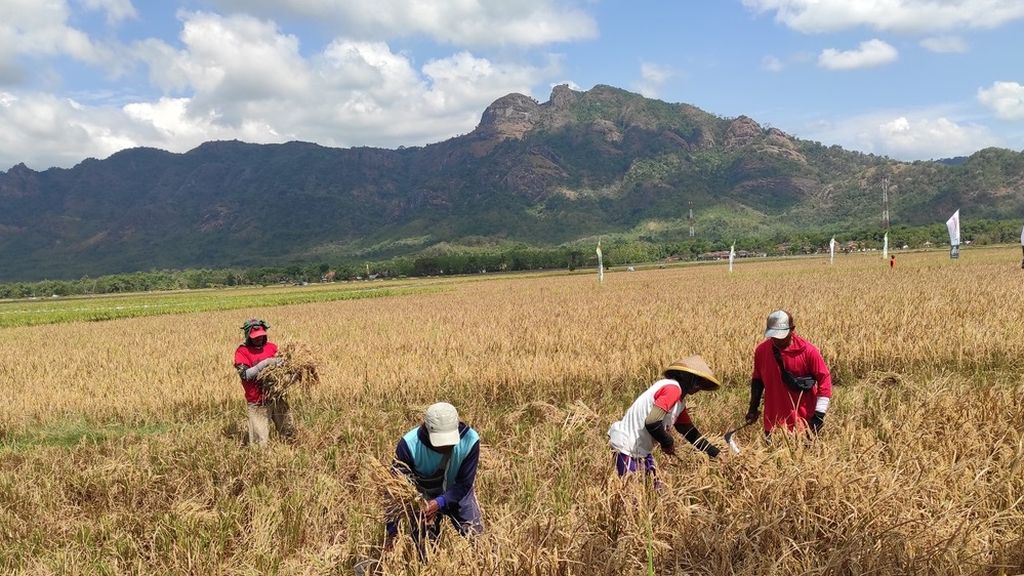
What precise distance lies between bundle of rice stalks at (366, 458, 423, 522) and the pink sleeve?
1852mm

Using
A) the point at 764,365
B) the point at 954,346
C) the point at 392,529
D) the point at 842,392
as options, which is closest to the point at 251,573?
the point at 392,529

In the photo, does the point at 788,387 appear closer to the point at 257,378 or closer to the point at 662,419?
the point at 662,419

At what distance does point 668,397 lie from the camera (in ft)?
13.4

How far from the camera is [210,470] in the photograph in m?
6.48

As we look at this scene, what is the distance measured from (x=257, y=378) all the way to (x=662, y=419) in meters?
5.26

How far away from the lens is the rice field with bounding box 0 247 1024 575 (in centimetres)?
304

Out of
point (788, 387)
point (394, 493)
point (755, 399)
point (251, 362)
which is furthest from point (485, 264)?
point (394, 493)

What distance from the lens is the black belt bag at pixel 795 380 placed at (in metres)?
5.03

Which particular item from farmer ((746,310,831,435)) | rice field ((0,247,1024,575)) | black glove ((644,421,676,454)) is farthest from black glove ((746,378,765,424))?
black glove ((644,421,676,454))

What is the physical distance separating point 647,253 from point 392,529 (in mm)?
134199

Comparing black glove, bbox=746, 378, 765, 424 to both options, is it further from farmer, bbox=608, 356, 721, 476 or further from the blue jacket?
the blue jacket

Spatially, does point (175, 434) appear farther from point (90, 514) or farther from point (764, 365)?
point (764, 365)

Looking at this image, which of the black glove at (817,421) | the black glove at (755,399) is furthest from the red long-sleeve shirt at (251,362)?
the black glove at (817,421)

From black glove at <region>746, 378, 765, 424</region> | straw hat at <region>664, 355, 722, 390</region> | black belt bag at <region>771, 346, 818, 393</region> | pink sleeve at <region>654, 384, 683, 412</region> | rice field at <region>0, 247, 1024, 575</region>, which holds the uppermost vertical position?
straw hat at <region>664, 355, 722, 390</region>
